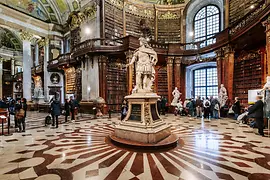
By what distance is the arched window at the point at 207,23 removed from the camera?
1212cm

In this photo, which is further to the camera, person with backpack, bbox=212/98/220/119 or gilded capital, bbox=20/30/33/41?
gilded capital, bbox=20/30/33/41

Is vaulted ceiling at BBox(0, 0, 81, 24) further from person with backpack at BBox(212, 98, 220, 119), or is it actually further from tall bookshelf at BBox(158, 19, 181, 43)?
person with backpack at BBox(212, 98, 220, 119)

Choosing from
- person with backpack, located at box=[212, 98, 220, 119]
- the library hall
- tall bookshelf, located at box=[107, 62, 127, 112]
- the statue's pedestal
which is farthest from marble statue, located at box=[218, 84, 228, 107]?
tall bookshelf, located at box=[107, 62, 127, 112]

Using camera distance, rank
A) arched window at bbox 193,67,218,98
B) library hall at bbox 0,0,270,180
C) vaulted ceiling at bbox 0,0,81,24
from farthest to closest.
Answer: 1. vaulted ceiling at bbox 0,0,81,24
2. arched window at bbox 193,67,218,98
3. library hall at bbox 0,0,270,180

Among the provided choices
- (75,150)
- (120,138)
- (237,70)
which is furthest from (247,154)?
(237,70)

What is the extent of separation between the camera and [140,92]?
14.4 feet

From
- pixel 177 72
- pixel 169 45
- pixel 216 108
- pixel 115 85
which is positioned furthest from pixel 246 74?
pixel 115 85

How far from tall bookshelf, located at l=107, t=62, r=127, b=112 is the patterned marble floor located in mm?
7350

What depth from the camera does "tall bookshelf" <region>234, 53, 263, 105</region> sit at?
27.3 feet

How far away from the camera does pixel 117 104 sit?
1176cm

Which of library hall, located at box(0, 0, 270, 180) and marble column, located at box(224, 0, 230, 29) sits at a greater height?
marble column, located at box(224, 0, 230, 29)

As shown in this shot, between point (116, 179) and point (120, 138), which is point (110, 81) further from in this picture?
point (116, 179)

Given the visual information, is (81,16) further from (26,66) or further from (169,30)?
(169,30)

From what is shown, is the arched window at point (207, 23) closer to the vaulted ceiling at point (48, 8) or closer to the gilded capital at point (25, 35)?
the vaulted ceiling at point (48, 8)
